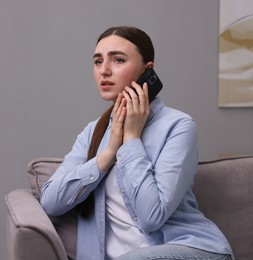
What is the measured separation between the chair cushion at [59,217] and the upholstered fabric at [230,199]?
0.46 m

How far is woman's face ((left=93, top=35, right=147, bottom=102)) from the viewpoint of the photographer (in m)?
1.45

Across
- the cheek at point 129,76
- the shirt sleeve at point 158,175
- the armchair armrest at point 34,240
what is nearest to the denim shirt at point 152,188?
the shirt sleeve at point 158,175

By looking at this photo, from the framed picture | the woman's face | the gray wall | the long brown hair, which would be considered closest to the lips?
the woman's face

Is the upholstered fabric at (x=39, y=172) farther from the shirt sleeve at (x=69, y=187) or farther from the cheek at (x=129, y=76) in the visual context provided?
the cheek at (x=129, y=76)

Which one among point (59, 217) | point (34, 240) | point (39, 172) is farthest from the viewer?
point (39, 172)

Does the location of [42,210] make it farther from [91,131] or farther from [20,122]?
[20,122]

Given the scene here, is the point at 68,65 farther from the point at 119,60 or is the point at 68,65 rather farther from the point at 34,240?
the point at 34,240

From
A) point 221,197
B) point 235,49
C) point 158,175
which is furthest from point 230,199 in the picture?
point 235,49

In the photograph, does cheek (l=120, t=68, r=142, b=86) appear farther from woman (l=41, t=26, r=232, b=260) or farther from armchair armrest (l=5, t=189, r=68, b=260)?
armchair armrest (l=5, t=189, r=68, b=260)

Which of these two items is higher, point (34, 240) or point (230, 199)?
point (34, 240)

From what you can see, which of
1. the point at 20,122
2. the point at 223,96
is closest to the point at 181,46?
the point at 223,96

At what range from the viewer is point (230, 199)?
1.69 metres

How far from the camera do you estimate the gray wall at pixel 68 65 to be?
2.09 meters

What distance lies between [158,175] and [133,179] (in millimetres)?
70
